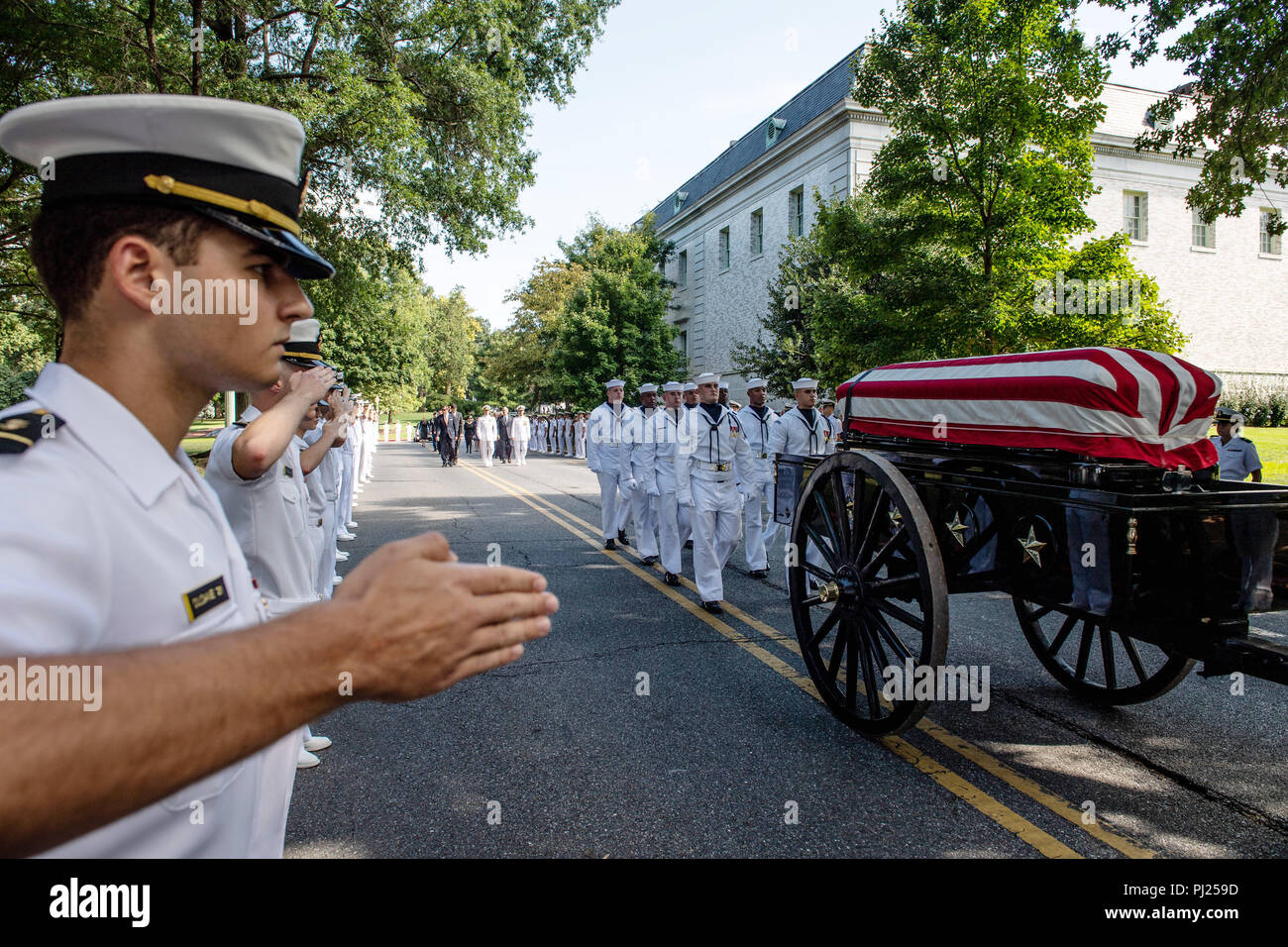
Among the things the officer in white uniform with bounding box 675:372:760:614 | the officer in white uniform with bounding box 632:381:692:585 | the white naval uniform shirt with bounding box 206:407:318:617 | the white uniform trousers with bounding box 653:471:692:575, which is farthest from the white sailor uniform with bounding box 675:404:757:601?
the white naval uniform shirt with bounding box 206:407:318:617

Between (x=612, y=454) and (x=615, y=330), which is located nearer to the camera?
(x=612, y=454)

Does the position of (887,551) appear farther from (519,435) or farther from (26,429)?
(519,435)

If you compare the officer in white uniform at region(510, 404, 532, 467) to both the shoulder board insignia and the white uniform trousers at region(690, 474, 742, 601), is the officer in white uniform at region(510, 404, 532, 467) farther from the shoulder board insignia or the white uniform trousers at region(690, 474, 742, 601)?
the shoulder board insignia

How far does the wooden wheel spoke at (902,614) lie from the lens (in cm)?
388

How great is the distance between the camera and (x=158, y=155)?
1.05m

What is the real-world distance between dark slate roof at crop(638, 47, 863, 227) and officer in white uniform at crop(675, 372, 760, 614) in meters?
17.1

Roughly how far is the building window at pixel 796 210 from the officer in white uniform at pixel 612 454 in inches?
775

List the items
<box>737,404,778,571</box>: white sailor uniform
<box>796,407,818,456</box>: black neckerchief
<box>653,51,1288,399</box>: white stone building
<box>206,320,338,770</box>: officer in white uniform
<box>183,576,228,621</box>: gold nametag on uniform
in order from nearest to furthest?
1. <box>183,576,228,621</box>: gold nametag on uniform
2. <box>206,320,338,770</box>: officer in white uniform
3. <box>737,404,778,571</box>: white sailor uniform
4. <box>796,407,818,456</box>: black neckerchief
5. <box>653,51,1288,399</box>: white stone building

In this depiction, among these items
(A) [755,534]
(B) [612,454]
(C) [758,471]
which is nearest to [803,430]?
(C) [758,471]

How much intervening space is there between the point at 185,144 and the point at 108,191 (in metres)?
0.13

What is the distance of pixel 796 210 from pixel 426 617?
1242 inches

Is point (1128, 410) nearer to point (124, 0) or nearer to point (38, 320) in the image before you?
point (124, 0)

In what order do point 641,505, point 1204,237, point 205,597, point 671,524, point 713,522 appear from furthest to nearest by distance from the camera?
point 1204,237 → point 641,505 → point 671,524 → point 713,522 → point 205,597

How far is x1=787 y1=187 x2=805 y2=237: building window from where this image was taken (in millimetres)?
29688
